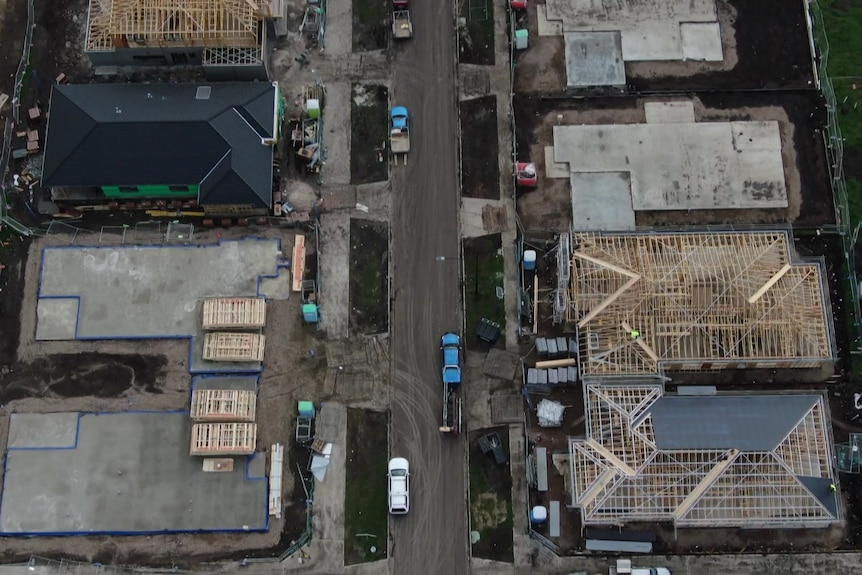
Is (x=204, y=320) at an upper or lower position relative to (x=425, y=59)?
lower

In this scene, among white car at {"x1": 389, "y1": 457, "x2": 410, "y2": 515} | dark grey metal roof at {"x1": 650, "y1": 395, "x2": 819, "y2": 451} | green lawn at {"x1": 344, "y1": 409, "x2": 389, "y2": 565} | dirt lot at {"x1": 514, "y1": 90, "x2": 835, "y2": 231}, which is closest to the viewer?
dark grey metal roof at {"x1": 650, "y1": 395, "x2": 819, "y2": 451}

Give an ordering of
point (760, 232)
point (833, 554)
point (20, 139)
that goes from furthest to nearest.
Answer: point (20, 139) < point (760, 232) < point (833, 554)

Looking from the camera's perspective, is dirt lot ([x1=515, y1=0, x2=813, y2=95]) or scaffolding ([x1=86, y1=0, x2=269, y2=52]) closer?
scaffolding ([x1=86, y1=0, x2=269, y2=52])

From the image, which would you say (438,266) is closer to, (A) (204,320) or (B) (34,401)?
(A) (204,320)

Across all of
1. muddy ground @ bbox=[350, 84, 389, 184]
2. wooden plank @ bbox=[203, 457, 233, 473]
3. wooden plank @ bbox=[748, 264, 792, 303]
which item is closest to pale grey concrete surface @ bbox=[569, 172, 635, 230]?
wooden plank @ bbox=[748, 264, 792, 303]

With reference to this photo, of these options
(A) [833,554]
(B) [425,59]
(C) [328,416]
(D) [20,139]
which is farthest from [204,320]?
(A) [833,554]

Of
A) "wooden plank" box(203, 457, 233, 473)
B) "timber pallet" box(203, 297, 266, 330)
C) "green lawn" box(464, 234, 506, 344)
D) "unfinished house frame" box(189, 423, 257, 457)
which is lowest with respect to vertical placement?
"wooden plank" box(203, 457, 233, 473)

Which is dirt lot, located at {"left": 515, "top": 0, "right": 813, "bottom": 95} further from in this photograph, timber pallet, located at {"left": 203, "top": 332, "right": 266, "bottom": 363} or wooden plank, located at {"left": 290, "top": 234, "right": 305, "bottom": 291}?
timber pallet, located at {"left": 203, "top": 332, "right": 266, "bottom": 363}
